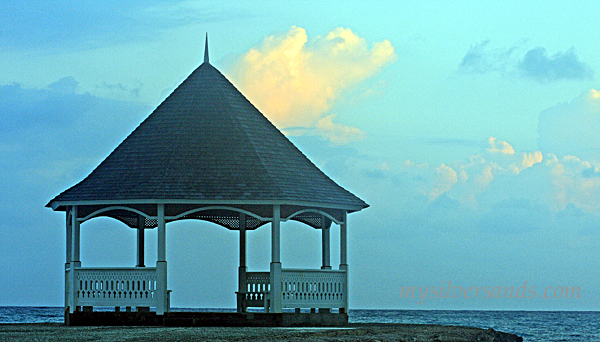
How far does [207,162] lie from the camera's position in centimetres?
2511

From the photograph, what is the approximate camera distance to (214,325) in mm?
24375

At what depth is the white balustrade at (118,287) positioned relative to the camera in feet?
80.0

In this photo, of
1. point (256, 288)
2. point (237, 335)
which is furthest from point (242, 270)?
point (237, 335)

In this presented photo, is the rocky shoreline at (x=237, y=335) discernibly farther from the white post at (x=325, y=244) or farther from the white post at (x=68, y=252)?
the white post at (x=325, y=244)

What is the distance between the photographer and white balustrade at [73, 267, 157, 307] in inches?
960

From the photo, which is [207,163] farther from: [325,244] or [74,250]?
[325,244]

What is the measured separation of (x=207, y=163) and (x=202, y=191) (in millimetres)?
1056

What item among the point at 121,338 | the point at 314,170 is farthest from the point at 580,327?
the point at 121,338

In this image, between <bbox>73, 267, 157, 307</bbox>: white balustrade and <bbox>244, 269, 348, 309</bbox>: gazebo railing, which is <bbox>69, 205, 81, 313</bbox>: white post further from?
<bbox>244, 269, 348, 309</bbox>: gazebo railing

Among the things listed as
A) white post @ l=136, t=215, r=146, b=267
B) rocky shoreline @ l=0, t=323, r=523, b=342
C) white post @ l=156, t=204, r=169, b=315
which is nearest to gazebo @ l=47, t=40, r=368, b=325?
white post @ l=156, t=204, r=169, b=315

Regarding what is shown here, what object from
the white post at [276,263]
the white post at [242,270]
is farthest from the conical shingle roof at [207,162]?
the white post at [242,270]

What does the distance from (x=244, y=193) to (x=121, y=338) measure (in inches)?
251

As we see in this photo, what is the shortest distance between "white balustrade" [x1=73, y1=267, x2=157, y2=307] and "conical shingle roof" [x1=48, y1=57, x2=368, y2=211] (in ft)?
5.53

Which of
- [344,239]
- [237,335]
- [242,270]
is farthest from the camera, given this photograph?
[242,270]
